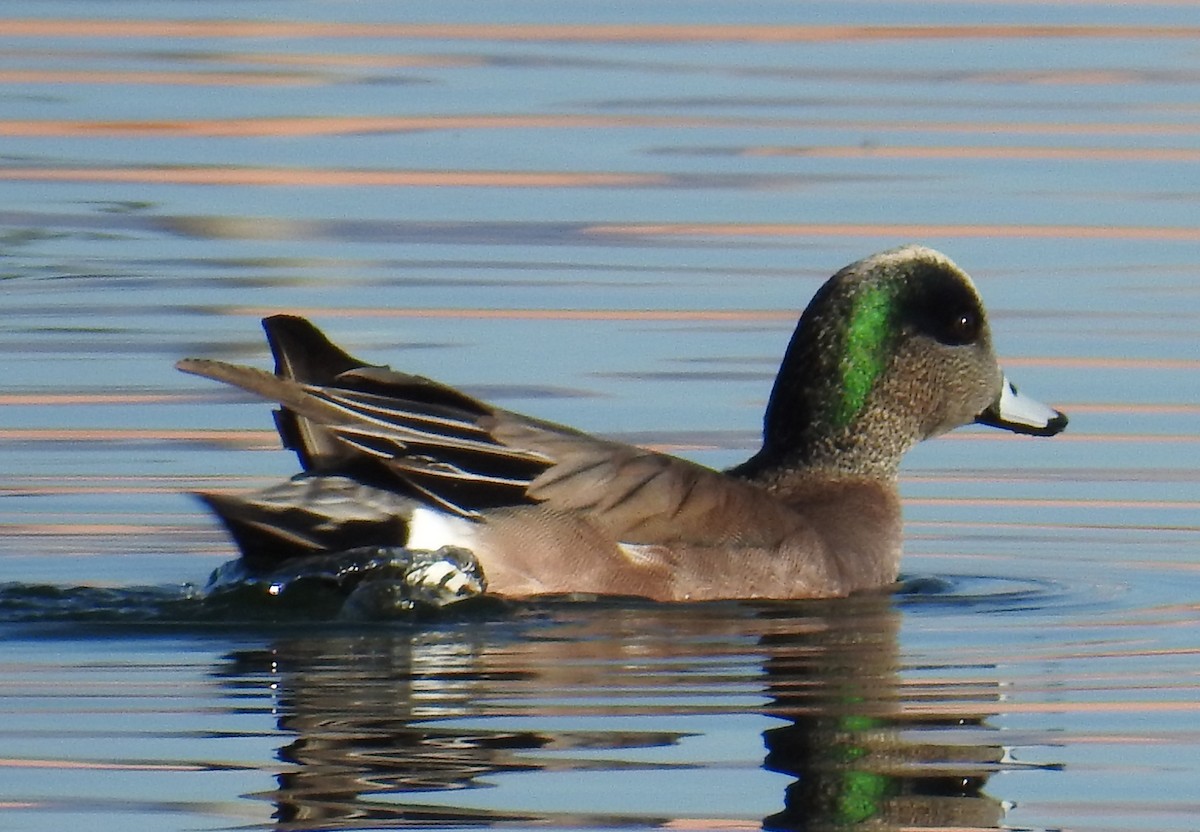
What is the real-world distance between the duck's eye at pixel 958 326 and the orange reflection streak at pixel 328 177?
15.4 feet

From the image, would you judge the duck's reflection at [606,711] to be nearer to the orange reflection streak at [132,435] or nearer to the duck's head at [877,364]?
the duck's head at [877,364]

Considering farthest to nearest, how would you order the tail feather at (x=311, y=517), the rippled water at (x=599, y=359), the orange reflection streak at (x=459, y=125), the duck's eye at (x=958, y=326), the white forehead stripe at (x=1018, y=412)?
the orange reflection streak at (x=459, y=125)
the white forehead stripe at (x=1018, y=412)
the duck's eye at (x=958, y=326)
the tail feather at (x=311, y=517)
the rippled water at (x=599, y=359)

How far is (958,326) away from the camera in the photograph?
28.3 feet

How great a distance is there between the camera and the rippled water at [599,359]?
6.07 metres

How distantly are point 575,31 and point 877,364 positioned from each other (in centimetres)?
858

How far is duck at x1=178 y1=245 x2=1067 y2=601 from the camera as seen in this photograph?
7531mm

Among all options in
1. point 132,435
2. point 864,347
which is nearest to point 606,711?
point 864,347

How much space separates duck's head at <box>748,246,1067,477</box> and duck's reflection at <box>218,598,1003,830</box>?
74 centimetres

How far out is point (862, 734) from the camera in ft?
20.8

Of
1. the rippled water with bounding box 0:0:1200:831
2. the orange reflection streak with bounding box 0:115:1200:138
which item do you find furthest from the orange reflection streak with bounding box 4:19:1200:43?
the orange reflection streak with bounding box 0:115:1200:138

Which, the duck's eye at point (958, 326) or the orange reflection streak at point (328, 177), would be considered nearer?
the duck's eye at point (958, 326)

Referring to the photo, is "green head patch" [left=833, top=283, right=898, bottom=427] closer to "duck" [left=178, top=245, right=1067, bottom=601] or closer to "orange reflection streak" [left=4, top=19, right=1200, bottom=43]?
"duck" [left=178, top=245, right=1067, bottom=601]

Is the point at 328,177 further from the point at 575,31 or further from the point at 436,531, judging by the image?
the point at 436,531

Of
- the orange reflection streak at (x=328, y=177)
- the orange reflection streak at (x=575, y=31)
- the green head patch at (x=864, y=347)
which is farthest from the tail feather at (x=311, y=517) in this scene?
the orange reflection streak at (x=575, y=31)
